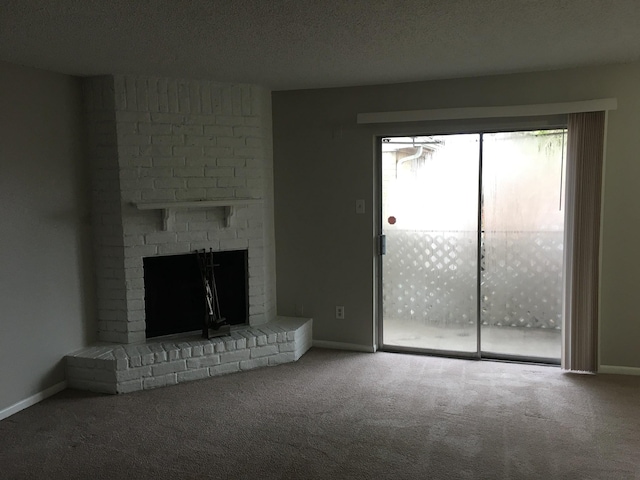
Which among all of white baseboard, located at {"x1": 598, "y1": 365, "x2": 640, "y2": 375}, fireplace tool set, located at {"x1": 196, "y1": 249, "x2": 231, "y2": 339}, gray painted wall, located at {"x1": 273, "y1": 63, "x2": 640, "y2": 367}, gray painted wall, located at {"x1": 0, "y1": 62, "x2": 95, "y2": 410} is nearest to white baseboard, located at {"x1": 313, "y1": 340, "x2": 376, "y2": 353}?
gray painted wall, located at {"x1": 273, "y1": 63, "x2": 640, "y2": 367}

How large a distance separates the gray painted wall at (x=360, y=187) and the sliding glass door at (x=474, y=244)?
24 centimetres

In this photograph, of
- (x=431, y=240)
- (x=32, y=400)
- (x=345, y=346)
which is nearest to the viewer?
(x=32, y=400)

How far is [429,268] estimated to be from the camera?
4.44 m

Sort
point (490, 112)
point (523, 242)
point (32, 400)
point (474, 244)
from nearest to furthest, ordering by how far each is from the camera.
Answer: point (32, 400), point (490, 112), point (523, 242), point (474, 244)

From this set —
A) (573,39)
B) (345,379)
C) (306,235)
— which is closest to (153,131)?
(306,235)

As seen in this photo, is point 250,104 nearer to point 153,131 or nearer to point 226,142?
point 226,142

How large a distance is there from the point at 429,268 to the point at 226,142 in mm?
2020

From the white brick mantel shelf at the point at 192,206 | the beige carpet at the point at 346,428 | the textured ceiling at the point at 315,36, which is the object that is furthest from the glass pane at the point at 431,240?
the white brick mantel shelf at the point at 192,206

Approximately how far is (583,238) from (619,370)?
1.05 metres

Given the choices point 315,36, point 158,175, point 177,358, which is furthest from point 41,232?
point 315,36

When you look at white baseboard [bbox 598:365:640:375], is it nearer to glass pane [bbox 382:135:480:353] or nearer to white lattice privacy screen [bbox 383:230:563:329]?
white lattice privacy screen [bbox 383:230:563:329]

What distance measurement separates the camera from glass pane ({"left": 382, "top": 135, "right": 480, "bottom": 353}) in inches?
169

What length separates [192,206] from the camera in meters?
4.06

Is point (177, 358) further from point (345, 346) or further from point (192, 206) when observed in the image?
point (345, 346)
